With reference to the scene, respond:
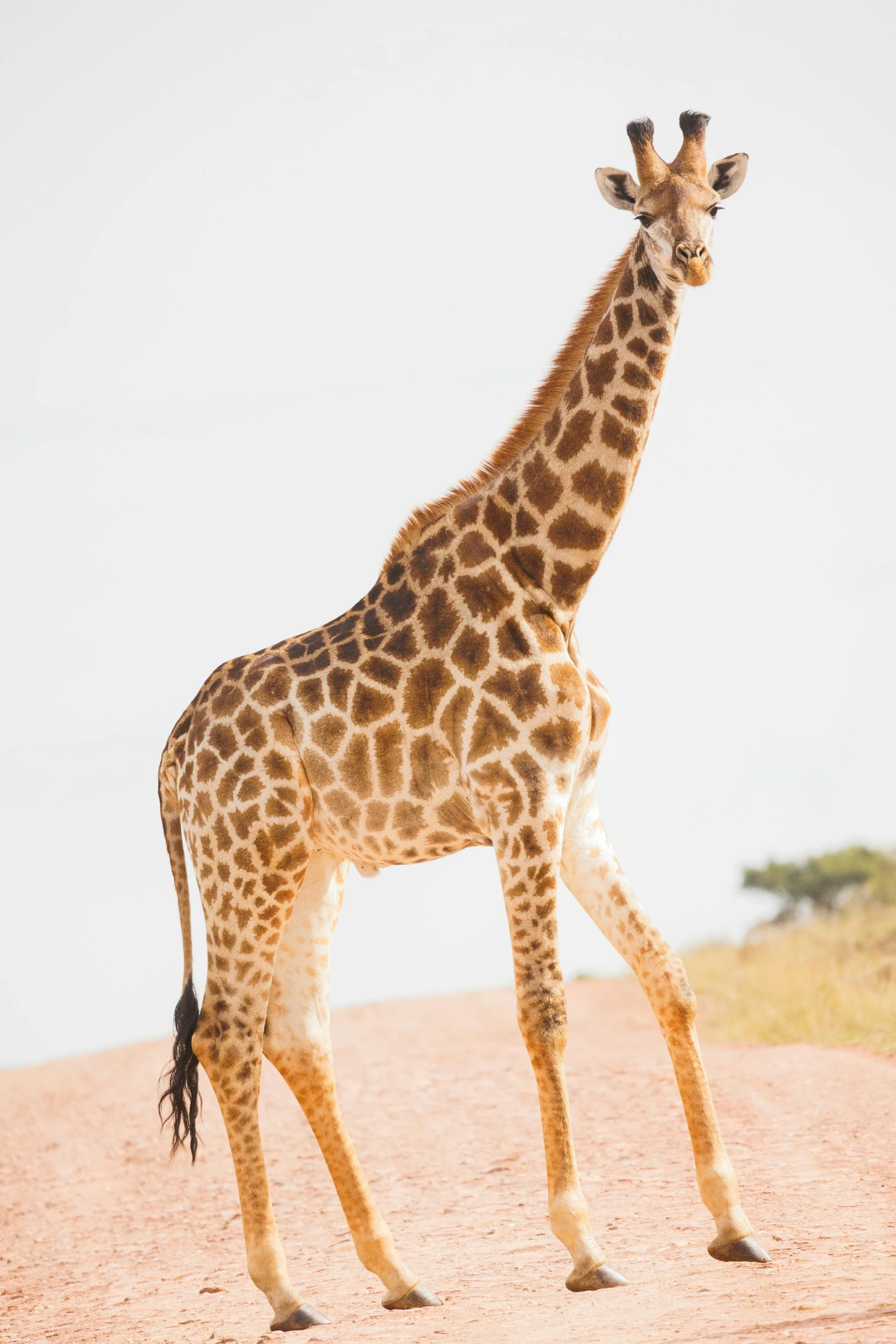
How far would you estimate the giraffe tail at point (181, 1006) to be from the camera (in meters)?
7.69

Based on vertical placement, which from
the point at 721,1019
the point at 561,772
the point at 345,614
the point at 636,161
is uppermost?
the point at 636,161

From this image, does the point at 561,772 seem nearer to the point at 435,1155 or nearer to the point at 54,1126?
the point at 435,1155

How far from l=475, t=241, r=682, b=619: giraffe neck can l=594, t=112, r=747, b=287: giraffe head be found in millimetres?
235

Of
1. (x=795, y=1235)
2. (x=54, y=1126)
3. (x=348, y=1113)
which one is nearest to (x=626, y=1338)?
(x=795, y=1235)

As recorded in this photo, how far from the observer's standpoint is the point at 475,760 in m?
6.81

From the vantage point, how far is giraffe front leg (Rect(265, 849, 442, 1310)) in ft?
23.0

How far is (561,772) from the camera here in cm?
679

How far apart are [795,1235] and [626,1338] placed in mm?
1720

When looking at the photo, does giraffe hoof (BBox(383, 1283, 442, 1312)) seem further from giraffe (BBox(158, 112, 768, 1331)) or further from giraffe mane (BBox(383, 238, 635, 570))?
giraffe mane (BBox(383, 238, 635, 570))

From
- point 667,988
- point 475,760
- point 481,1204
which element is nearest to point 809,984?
point 481,1204

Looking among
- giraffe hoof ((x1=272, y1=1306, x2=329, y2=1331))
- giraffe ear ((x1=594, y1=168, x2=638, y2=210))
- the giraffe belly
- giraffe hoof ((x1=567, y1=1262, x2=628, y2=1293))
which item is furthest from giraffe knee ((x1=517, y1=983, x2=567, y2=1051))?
→ giraffe ear ((x1=594, y1=168, x2=638, y2=210))

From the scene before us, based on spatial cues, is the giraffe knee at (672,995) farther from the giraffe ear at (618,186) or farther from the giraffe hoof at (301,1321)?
the giraffe ear at (618,186)

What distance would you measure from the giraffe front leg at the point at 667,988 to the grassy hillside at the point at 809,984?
638 cm

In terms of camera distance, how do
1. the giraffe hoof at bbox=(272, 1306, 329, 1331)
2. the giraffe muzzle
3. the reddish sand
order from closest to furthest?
the reddish sand → the giraffe muzzle → the giraffe hoof at bbox=(272, 1306, 329, 1331)
